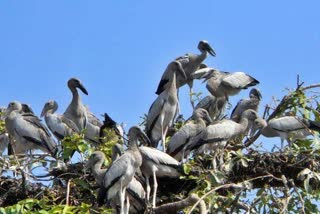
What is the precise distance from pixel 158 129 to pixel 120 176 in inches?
126

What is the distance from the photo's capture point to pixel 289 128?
17.8m

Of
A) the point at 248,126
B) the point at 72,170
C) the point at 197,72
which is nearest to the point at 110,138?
the point at 72,170

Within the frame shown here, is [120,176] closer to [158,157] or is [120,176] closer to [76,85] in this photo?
[158,157]

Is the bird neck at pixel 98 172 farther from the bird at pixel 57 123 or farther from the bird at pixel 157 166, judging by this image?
the bird at pixel 57 123

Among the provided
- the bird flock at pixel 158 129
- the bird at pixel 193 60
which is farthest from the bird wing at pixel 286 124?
the bird at pixel 193 60

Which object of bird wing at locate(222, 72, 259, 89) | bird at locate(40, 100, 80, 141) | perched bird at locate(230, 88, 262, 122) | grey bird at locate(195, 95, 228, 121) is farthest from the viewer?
bird wing at locate(222, 72, 259, 89)

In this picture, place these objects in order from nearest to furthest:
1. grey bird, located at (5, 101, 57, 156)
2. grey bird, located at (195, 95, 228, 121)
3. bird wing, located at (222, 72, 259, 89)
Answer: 1. grey bird, located at (5, 101, 57, 156)
2. grey bird, located at (195, 95, 228, 121)
3. bird wing, located at (222, 72, 259, 89)

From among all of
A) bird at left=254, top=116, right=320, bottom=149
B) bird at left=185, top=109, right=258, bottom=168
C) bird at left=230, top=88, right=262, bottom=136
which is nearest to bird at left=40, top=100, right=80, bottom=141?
bird at left=185, top=109, right=258, bottom=168

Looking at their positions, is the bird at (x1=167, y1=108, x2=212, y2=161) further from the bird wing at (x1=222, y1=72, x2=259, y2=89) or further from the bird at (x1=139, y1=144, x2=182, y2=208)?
the bird wing at (x1=222, y1=72, x2=259, y2=89)

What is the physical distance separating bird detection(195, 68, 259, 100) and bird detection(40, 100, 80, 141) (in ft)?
7.80

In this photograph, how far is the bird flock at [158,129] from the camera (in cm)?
1578

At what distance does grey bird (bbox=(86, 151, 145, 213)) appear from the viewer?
51.7ft

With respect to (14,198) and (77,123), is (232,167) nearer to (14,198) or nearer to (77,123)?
(14,198)

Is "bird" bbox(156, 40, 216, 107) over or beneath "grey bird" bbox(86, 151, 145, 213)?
over
